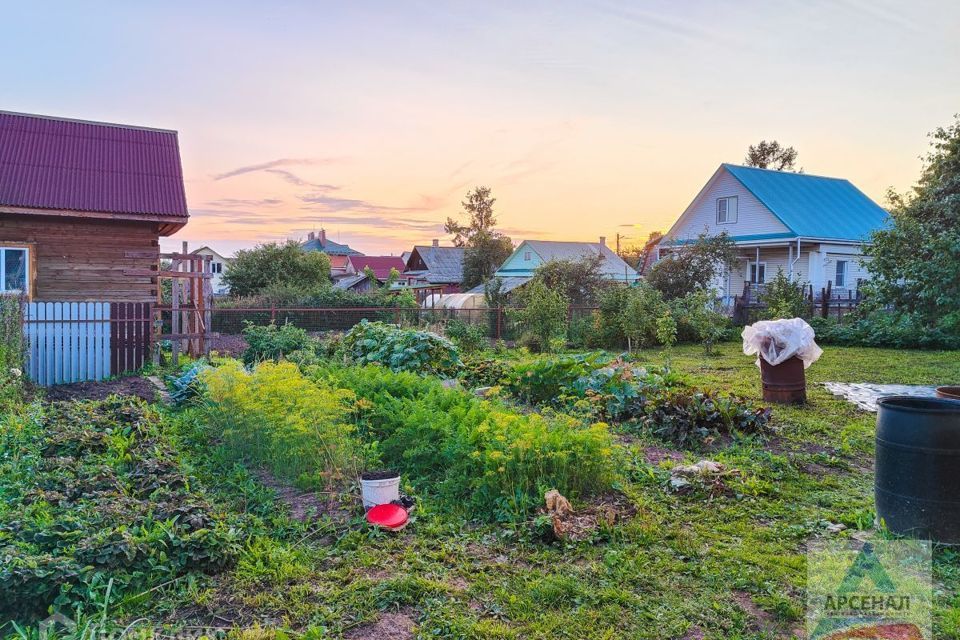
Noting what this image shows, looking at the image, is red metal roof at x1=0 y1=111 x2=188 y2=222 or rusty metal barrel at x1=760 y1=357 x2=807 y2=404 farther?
red metal roof at x1=0 y1=111 x2=188 y2=222

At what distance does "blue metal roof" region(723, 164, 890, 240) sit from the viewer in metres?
23.3

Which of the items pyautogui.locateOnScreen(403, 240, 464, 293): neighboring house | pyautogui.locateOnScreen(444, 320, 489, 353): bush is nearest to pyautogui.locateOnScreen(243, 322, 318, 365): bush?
pyautogui.locateOnScreen(444, 320, 489, 353): bush

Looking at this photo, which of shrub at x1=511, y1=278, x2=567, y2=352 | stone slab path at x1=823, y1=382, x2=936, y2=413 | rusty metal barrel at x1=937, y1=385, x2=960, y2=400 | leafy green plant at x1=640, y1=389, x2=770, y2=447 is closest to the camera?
rusty metal barrel at x1=937, y1=385, x2=960, y2=400

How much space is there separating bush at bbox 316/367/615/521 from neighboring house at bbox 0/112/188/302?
31.7ft

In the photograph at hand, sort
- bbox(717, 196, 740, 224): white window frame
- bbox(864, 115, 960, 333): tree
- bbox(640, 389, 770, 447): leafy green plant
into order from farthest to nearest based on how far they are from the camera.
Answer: bbox(717, 196, 740, 224): white window frame → bbox(864, 115, 960, 333): tree → bbox(640, 389, 770, 447): leafy green plant

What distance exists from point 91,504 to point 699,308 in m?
13.6

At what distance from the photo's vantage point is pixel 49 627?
2559 millimetres

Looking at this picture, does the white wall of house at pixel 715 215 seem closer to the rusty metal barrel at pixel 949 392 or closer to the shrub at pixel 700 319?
the shrub at pixel 700 319

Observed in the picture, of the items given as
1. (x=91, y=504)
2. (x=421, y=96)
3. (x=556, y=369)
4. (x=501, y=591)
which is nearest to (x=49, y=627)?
(x=91, y=504)

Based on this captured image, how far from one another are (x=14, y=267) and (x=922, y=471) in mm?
14467

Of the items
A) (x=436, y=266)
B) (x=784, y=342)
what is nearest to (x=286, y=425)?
(x=784, y=342)

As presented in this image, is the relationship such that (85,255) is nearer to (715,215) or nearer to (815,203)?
(715,215)

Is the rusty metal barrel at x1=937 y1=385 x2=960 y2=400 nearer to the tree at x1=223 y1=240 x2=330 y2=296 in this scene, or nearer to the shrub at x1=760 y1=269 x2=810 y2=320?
the shrub at x1=760 y1=269 x2=810 y2=320

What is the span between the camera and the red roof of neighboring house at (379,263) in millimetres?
63141
